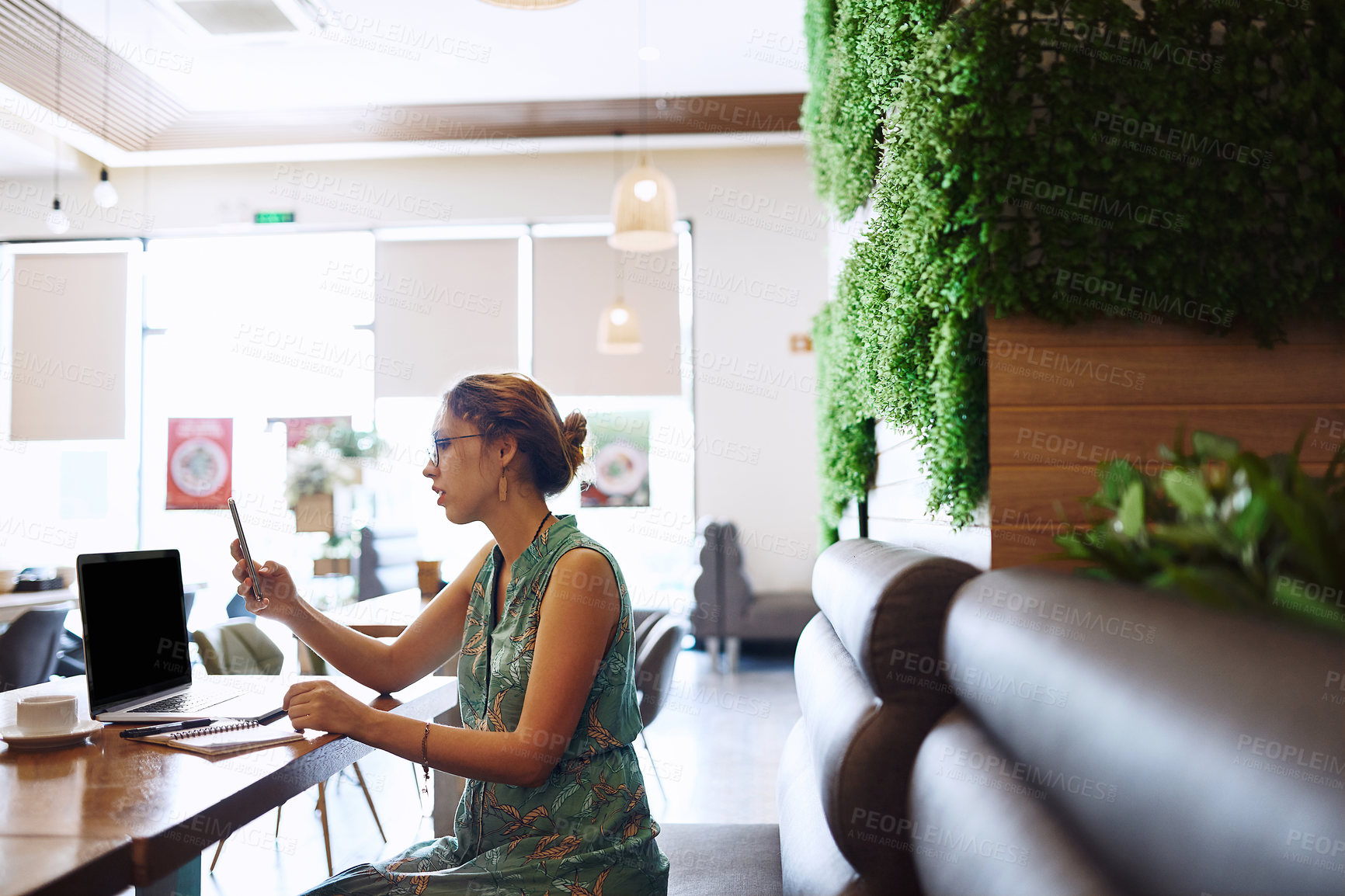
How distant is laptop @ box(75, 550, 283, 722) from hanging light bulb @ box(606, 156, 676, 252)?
10.9 ft

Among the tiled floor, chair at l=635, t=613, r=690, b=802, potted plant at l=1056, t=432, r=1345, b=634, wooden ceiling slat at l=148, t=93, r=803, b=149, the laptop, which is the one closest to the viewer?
potted plant at l=1056, t=432, r=1345, b=634

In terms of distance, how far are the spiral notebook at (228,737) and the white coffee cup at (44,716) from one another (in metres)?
0.10

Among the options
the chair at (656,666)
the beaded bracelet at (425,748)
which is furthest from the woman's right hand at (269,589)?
the chair at (656,666)

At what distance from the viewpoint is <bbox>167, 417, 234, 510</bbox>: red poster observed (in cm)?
784

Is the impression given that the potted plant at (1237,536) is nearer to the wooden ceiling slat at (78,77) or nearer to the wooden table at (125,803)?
the wooden table at (125,803)

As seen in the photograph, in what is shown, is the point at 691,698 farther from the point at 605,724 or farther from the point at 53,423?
the point at 53,423

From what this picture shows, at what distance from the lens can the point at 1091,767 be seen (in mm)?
750

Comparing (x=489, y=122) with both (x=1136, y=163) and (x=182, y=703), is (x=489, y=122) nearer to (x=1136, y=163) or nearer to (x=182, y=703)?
(x=182, y=703)

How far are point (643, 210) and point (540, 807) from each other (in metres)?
3.72

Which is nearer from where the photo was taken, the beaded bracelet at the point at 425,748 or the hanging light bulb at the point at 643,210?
the beaded bracelet at the point at 425,748

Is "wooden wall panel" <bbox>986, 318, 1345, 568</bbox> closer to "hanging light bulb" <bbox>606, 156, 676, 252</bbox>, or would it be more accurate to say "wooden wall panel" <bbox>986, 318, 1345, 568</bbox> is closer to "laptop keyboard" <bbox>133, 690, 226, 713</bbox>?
"laptop keyboard" <bbox>133, 690, 226, 713</bbox>

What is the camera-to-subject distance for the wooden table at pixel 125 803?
3.25 feet

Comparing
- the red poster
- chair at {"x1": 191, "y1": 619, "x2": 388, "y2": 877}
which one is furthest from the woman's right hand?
the red poster

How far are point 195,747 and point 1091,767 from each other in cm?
130
